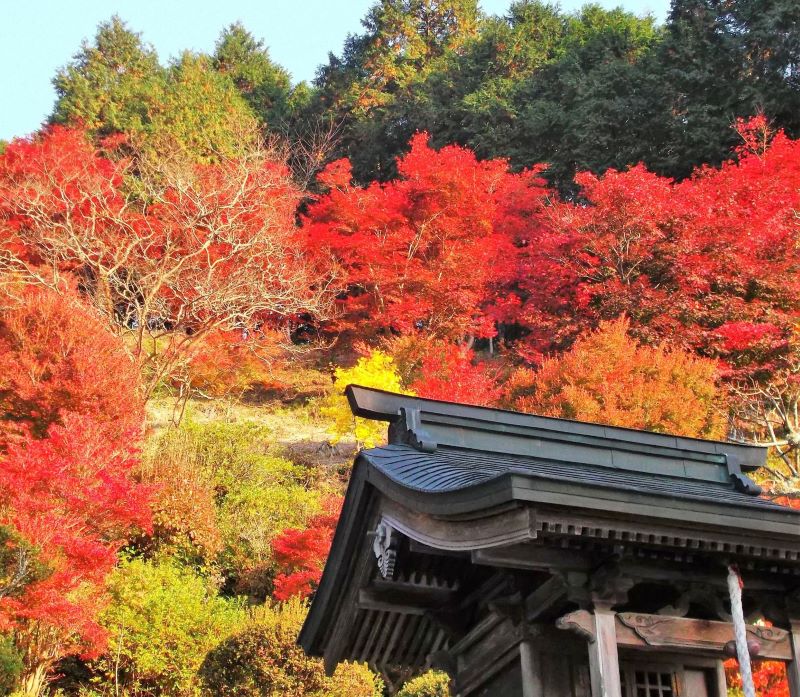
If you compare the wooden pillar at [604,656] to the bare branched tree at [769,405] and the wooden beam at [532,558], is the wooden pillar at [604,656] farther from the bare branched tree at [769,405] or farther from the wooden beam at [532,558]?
the bare branched tree at [769,405]

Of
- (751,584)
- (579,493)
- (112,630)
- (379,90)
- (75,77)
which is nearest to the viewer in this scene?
(579,493)

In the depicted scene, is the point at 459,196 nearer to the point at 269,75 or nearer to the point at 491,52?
the point at 491,52

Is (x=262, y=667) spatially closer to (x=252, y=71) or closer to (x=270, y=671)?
(x=270, y=671)

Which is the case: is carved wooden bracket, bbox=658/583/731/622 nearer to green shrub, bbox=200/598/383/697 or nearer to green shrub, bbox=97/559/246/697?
green shrub, bbox=200/598/383/697

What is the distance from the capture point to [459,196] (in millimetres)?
29750

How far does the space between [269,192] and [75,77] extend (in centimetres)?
1195

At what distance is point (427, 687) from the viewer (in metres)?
14.8

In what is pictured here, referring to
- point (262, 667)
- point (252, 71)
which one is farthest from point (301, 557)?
point (252, 71)

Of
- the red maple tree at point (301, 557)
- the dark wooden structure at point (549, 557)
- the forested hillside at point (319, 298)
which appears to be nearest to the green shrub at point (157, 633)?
the forested hillside at point (319, 298)

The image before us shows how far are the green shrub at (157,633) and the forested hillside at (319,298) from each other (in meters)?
0.05

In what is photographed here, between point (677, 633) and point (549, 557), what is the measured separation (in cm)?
97

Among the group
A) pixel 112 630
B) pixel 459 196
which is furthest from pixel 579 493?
pixel 459 196

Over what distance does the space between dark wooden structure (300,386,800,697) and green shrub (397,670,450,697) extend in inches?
280

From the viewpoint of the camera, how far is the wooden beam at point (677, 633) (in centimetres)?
561
